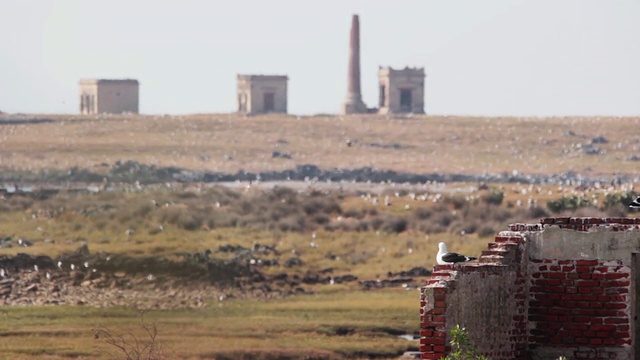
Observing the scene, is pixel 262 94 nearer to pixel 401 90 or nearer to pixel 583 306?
pixel 401 90

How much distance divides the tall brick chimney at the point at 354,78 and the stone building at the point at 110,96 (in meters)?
16.0

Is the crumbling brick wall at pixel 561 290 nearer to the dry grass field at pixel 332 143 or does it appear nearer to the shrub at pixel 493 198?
the shrub at pixel 493 198

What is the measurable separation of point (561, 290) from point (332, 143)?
107 meters

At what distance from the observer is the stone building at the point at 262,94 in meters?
135

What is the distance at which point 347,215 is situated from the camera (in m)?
65.6

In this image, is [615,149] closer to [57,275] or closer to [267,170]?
[267,170]

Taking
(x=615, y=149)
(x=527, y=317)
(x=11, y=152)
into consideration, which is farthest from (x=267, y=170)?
(x=527, y=317)

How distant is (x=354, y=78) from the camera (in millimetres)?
135000

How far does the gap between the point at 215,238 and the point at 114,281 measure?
10.6 metres

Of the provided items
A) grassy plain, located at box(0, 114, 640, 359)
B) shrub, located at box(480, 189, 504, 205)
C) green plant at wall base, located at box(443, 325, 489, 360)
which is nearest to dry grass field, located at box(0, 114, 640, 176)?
grassy plain, located at box(0, 114, 640, 359)

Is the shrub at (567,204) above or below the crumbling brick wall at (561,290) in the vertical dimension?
below

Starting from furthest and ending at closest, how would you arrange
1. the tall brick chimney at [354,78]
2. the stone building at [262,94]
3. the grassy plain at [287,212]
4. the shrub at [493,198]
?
the stone building at [262,94] → the tall brick chimney at [354,78] → the shrub at [493,198] → the grassy plain at [287,212]

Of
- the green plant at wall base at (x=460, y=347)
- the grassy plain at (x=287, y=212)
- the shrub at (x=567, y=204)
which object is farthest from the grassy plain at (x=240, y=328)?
the green plant at wall base at (x=460, y=347)

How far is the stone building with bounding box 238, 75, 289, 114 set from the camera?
135m
